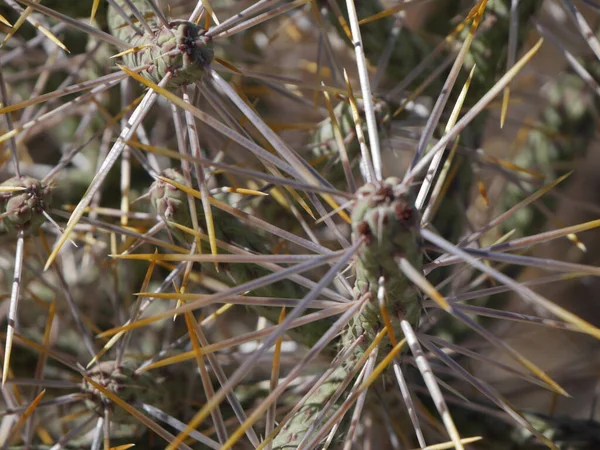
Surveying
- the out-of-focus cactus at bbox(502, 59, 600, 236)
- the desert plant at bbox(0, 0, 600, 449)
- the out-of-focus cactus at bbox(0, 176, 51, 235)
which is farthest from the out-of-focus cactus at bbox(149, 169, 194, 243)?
the out-of-focus cactus at bbox(502, 59, 600, 236)

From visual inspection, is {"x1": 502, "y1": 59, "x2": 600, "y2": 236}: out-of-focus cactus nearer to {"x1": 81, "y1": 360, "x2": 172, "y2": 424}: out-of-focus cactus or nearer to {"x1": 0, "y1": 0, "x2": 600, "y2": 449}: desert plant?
{"x1": 0, "y1": 0, "x2": 600, "y2": 449}: desert plant

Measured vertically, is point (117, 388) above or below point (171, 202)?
below

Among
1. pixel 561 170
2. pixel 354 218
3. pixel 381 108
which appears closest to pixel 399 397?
pixel 381 108

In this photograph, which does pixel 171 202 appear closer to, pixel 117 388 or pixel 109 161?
pixel 109 161

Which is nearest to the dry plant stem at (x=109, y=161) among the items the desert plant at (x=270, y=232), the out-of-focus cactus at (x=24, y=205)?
the desert plant at (x=270, y=232)

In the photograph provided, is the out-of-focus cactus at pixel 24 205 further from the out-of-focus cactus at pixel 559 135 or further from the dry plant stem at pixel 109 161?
the out-of-focus cactus at pixel 559 135

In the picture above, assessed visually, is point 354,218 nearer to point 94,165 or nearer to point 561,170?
point 94,165

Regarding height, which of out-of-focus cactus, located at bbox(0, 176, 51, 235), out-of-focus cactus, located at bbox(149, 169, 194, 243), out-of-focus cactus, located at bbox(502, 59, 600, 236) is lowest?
out-of-focus cactus, located at bbox(502, 59, 600, 236)

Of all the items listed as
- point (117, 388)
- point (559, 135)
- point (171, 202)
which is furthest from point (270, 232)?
point (559, 135)
